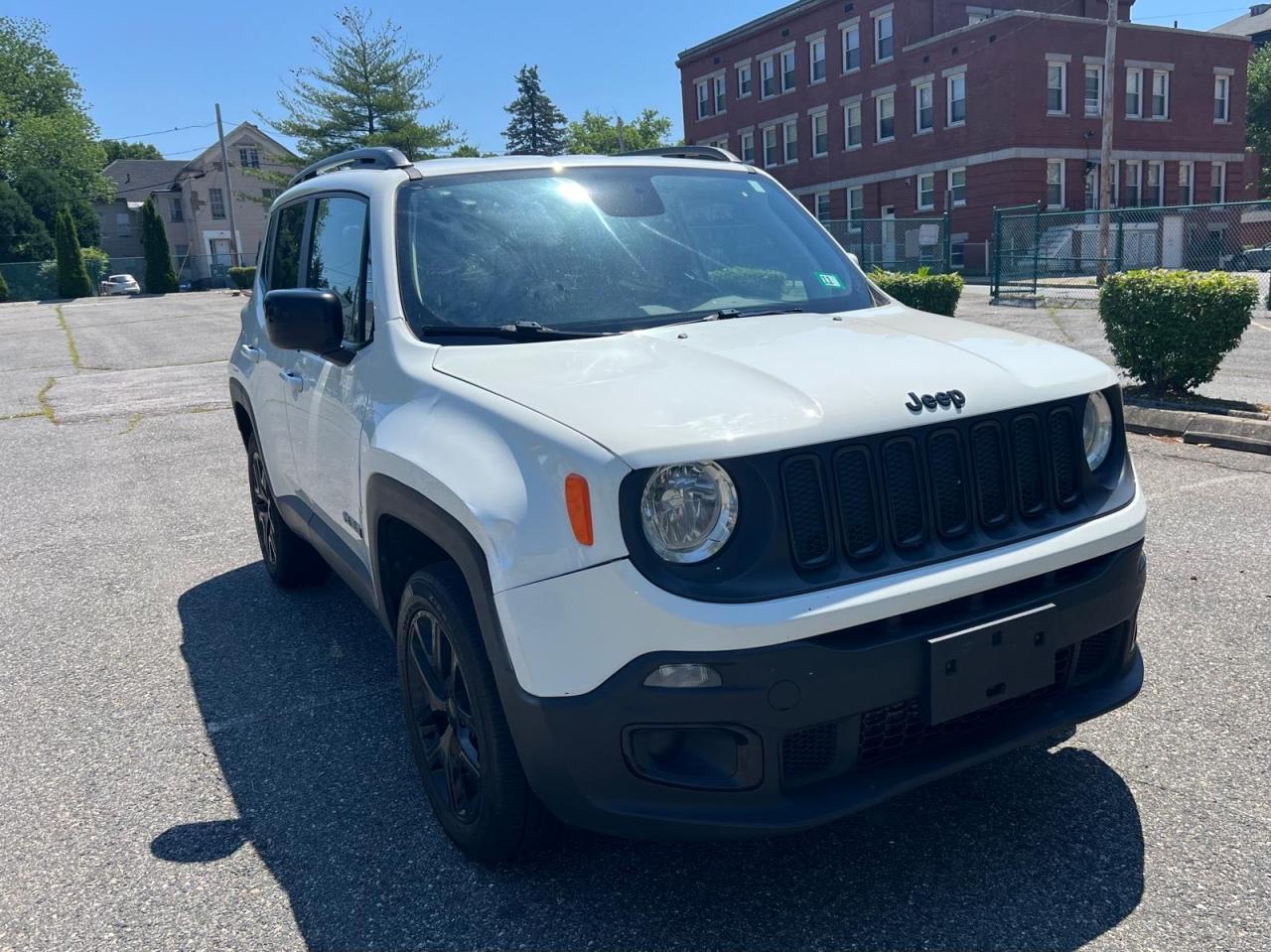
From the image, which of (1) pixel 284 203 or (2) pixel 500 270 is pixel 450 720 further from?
(1) pixel 284 203

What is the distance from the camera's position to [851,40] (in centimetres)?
→ 4234

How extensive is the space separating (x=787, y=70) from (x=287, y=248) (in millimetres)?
45040

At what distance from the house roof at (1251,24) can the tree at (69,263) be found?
6334 centimetres

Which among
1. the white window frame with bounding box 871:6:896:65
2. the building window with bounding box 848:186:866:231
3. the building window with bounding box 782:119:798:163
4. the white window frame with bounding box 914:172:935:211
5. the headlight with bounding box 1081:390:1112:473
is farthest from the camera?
the building window with bounding box 782:119:798:163

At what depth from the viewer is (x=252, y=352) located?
4.95 m

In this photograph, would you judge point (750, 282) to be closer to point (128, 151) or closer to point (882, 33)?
point (882, 33)

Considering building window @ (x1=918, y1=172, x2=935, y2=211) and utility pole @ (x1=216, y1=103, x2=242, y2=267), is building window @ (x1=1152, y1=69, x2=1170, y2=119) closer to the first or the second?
building window @ (x1=918, y1=172, x2=935, y2=211)

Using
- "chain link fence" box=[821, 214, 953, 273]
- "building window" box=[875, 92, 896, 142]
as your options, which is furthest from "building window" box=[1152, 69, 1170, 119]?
"chain link fence" box=[821, 214, 953, 273]

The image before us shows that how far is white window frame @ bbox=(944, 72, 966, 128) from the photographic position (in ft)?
125

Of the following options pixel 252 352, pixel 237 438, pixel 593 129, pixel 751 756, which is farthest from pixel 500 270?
pixel 593 129

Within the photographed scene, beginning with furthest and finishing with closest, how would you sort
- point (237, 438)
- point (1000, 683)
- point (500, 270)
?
point (237, 438), point (500, 270), point (1000, 683)

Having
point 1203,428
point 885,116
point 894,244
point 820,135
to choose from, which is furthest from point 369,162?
point 820,135

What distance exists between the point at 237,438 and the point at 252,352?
525 centimetres

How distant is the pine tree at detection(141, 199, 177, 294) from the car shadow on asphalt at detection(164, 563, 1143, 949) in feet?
173
